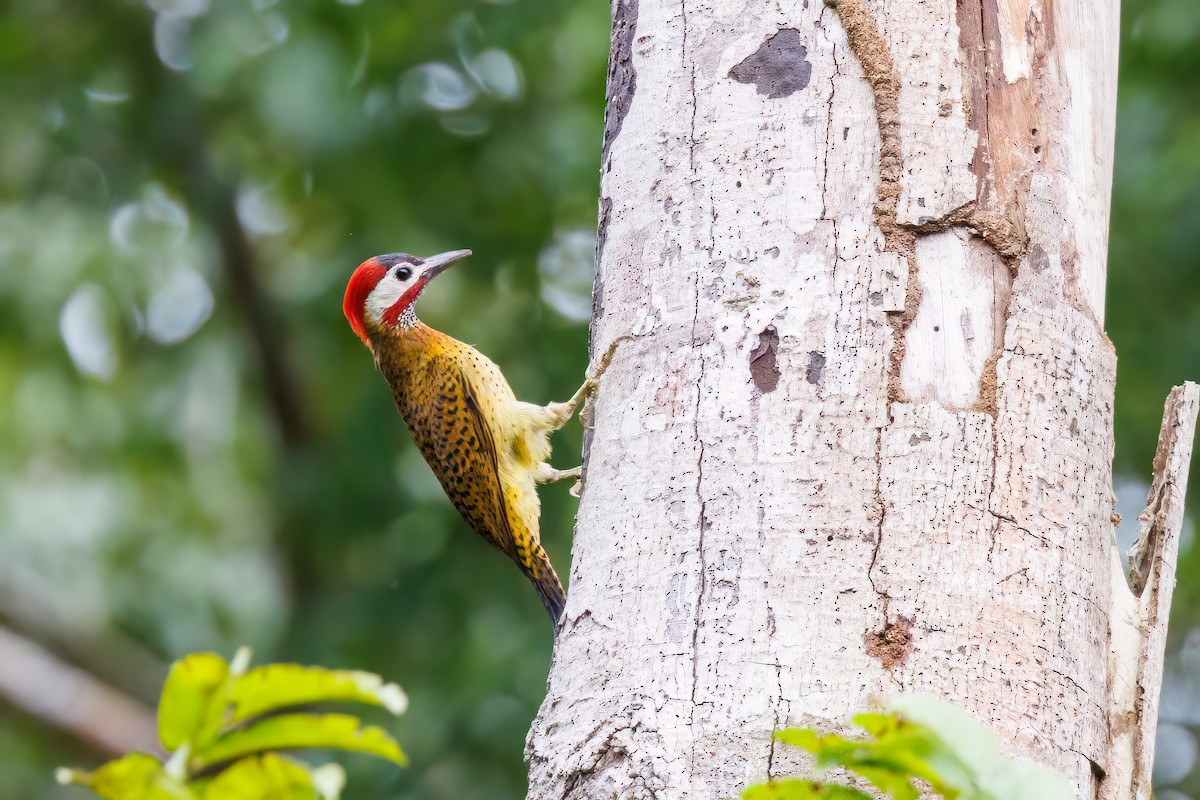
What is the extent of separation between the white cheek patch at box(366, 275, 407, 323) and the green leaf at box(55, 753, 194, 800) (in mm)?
3994

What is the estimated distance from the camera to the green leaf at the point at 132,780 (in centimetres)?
132

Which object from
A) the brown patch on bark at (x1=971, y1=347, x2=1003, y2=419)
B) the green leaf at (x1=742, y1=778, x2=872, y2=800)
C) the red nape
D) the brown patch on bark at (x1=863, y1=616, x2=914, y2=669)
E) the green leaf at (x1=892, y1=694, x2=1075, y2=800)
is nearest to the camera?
the green leaf at (x1=892, y1=694, x2=1075, y2=800)

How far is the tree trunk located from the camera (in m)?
1.94

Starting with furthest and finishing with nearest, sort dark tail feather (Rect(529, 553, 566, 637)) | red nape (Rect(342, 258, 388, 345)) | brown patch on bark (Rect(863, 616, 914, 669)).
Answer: red nape (Rect(342, 258, 388, 345)) < dark tail feather (Rect(529, 553, 566, 637)) < brown patch on bark (Rect(863, 616, 914, 669))

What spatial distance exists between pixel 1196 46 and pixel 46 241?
19.8 feet

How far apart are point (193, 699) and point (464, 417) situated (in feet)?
11.7

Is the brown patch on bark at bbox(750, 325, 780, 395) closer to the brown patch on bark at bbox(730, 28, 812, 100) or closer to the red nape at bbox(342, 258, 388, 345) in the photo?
the brown patch on bark at bbox(730, 28, 812, 100)

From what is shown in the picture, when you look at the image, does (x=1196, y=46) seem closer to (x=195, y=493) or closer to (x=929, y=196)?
(x=929, y=196)

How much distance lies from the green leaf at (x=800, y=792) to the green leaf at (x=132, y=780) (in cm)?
55

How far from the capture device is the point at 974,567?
77.5 inches

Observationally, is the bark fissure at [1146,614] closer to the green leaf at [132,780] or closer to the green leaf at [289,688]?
the green leaf at [289,688]

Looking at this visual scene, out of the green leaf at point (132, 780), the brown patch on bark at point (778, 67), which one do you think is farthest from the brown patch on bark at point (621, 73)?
the green leaf at point (132, 780)

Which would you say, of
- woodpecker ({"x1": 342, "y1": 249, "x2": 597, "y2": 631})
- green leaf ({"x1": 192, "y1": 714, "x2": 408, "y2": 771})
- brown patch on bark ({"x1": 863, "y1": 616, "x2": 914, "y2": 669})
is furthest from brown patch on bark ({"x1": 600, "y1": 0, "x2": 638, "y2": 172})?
woodpecker ({"x1": 342, "y1": 249, "x2": 597, "y2": 631})

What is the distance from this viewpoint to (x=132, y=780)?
1341mm
